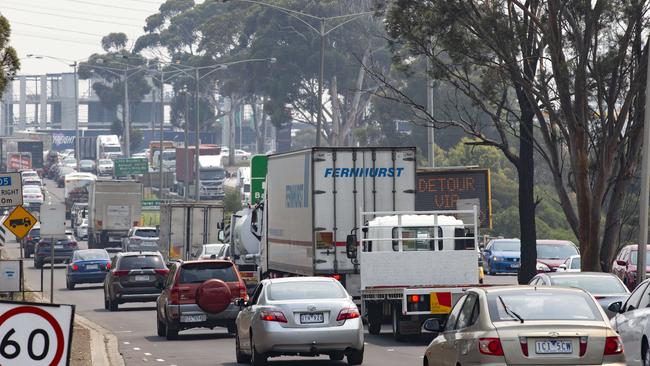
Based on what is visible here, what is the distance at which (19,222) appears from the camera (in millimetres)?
35844

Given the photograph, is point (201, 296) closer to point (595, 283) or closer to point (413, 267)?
point (413, 267)

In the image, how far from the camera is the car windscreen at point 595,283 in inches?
922

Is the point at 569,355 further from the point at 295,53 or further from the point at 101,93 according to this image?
the point at 101,93

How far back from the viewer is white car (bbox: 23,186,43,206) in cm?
11144

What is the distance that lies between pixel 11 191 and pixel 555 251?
21.0m

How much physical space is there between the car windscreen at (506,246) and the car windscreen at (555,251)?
427cm

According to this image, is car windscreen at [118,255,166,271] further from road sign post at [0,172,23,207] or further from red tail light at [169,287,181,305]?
red tail light at [169,287,181,305]

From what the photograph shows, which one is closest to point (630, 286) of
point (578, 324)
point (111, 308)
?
point (111, 308)

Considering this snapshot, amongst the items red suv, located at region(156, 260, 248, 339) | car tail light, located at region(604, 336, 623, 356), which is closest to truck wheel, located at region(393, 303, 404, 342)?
red suv, located at region(156, 260, 248, 339)

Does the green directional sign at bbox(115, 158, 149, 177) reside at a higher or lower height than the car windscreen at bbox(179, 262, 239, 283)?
higher

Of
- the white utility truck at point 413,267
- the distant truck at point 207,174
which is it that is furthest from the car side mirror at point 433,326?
the distant truck at point 207,174

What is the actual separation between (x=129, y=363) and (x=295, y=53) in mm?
83244

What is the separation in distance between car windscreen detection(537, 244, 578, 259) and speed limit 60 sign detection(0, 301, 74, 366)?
130 feet

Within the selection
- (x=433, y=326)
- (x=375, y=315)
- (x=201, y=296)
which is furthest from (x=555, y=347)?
(x=201, y=296)
